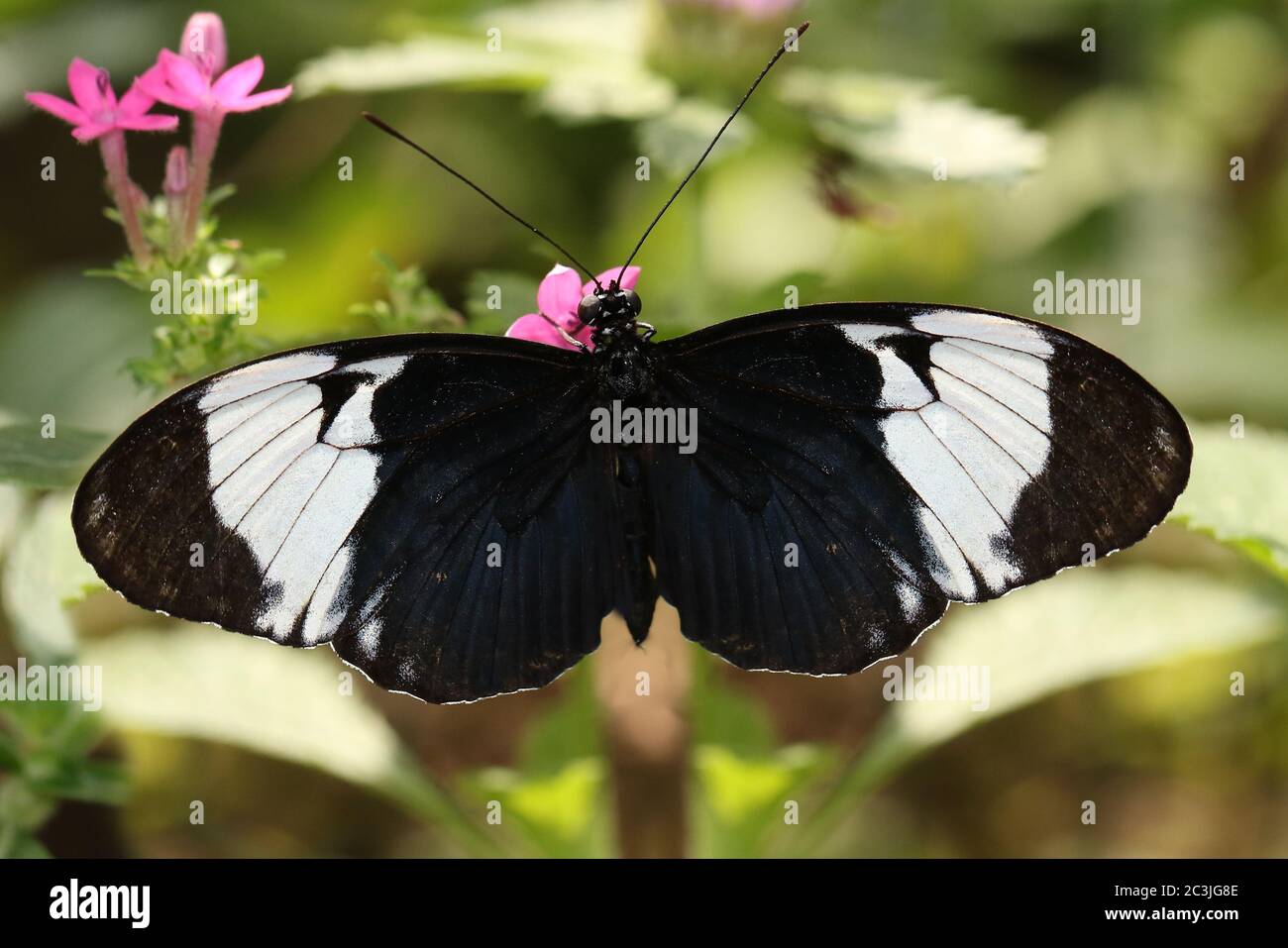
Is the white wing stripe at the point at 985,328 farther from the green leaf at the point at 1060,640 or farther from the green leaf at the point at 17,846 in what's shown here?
the green leaf at the point at 17,846

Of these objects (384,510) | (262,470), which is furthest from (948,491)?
(262,470)

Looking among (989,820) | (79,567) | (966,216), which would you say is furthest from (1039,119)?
(79,567)

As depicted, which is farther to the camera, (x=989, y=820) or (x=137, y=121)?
(x=989, y=820)

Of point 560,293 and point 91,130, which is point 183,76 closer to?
point 91,130

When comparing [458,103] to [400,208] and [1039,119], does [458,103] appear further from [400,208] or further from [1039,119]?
[1039,119]

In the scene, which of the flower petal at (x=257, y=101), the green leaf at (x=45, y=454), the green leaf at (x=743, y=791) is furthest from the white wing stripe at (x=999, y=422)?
the green leaf at (x=45, y=454)

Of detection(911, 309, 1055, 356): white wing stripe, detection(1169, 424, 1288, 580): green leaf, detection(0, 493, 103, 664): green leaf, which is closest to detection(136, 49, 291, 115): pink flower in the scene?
detection(0, 493, 103, 664): green leaf

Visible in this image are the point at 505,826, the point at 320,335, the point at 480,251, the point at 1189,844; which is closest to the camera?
the point at 320,335

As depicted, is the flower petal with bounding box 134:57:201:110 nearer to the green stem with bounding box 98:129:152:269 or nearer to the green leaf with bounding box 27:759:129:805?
the green stem with bounding box 98:129:152:269
